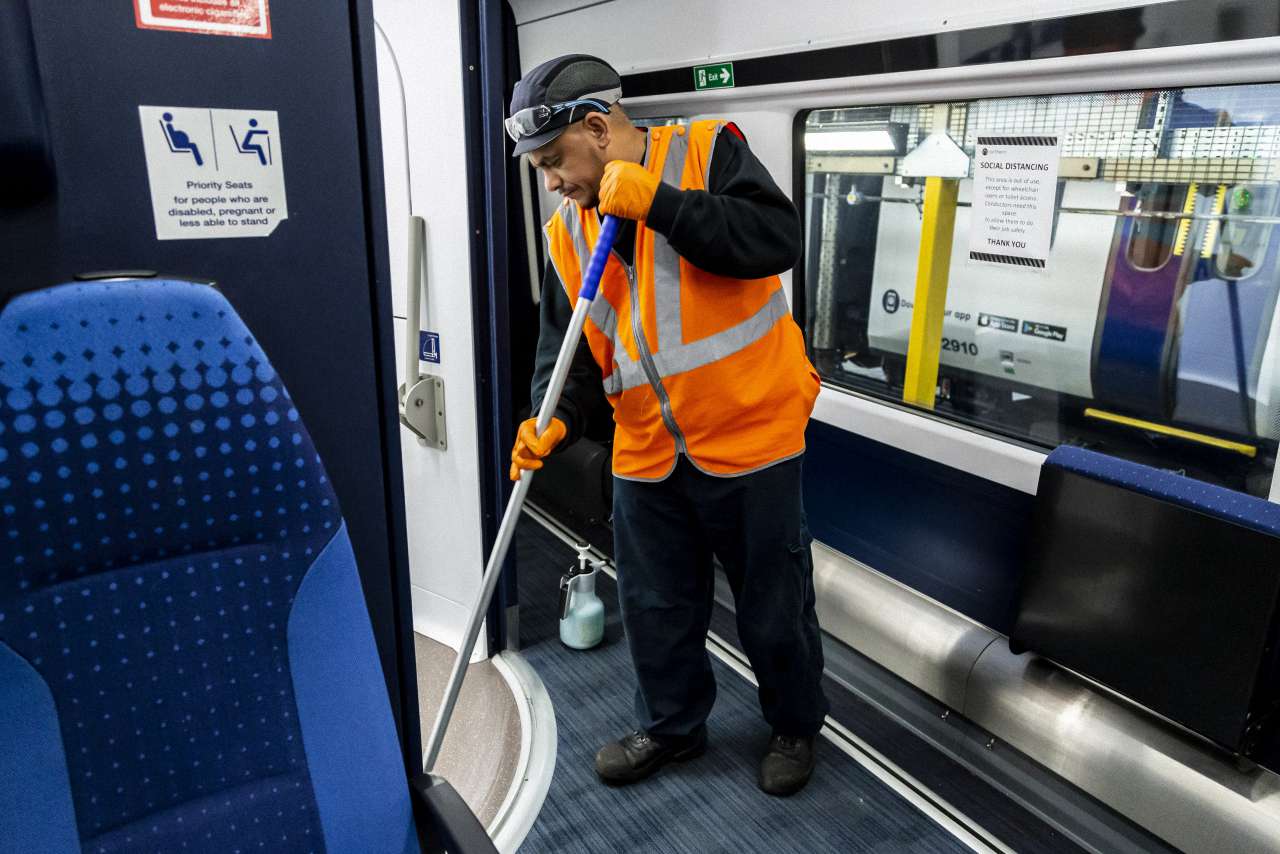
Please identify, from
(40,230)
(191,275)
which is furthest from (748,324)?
(40,230)

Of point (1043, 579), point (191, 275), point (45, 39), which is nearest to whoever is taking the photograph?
point (45, 39)

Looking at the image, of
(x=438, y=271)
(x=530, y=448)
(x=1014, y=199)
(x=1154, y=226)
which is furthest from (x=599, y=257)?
(x=1154, y=226)

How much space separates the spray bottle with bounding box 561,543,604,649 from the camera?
359 cm

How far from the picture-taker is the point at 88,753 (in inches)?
44.5

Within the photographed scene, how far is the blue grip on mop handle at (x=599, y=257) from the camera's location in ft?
7.09

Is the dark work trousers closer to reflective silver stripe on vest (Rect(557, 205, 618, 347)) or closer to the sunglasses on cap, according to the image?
reflective silver stripe on vest (Rect(557, 205, 618, 347))

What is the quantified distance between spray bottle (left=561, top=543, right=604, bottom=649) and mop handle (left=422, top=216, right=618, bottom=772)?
116 cm

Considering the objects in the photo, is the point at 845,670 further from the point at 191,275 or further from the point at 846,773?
the point at 191,275

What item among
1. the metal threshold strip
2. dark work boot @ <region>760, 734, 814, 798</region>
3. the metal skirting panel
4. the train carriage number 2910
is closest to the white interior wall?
the metal threshold strip

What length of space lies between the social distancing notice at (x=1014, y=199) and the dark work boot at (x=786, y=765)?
67.6 inches

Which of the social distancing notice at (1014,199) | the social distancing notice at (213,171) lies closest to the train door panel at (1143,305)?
the social distancing notice at (1014,199)

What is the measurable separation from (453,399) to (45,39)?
2298 millimetres

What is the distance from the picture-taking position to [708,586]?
2.80 m

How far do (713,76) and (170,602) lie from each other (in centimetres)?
290
